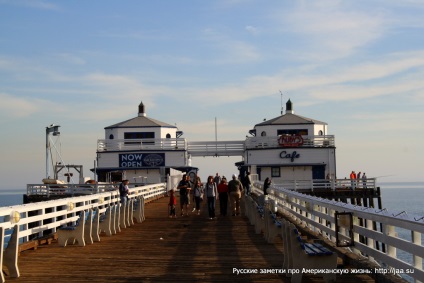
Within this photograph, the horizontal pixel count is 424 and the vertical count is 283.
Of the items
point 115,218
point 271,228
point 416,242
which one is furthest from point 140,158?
point 416,242

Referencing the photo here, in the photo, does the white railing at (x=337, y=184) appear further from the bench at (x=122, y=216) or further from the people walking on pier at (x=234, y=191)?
the bench at (x=122, y=216)

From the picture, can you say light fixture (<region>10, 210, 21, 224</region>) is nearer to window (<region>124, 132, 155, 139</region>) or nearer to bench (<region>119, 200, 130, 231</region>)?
bench (<region>119, 200, 130, 231</region>)

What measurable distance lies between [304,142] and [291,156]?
5.98 feet

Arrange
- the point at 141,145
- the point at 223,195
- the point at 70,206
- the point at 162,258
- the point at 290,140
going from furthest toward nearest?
the point at 141,145 < the point at 290,140 < the point at 223,195 < the point at 70,206 < the point at 162,258

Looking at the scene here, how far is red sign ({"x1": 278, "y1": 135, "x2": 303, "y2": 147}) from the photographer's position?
57.9 meters

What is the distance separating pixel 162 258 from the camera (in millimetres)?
13133

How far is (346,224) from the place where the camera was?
38.7 feet

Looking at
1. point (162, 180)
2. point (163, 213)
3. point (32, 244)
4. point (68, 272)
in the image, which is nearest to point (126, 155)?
point (162, 180)

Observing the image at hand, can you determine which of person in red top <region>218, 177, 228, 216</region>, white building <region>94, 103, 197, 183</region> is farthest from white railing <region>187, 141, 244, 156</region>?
person in red top <region>218, 177, 228, 216</region>

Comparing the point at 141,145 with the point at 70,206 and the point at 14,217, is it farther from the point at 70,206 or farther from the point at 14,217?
the point at 14,217

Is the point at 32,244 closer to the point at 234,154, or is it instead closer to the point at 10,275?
the point at 10,275

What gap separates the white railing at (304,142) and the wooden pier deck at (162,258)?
39600 millimetres

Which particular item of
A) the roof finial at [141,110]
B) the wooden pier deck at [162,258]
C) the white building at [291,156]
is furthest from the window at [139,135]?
the wooden pier deck at [162,258]

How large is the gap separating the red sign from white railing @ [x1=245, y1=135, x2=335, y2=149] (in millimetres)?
305
